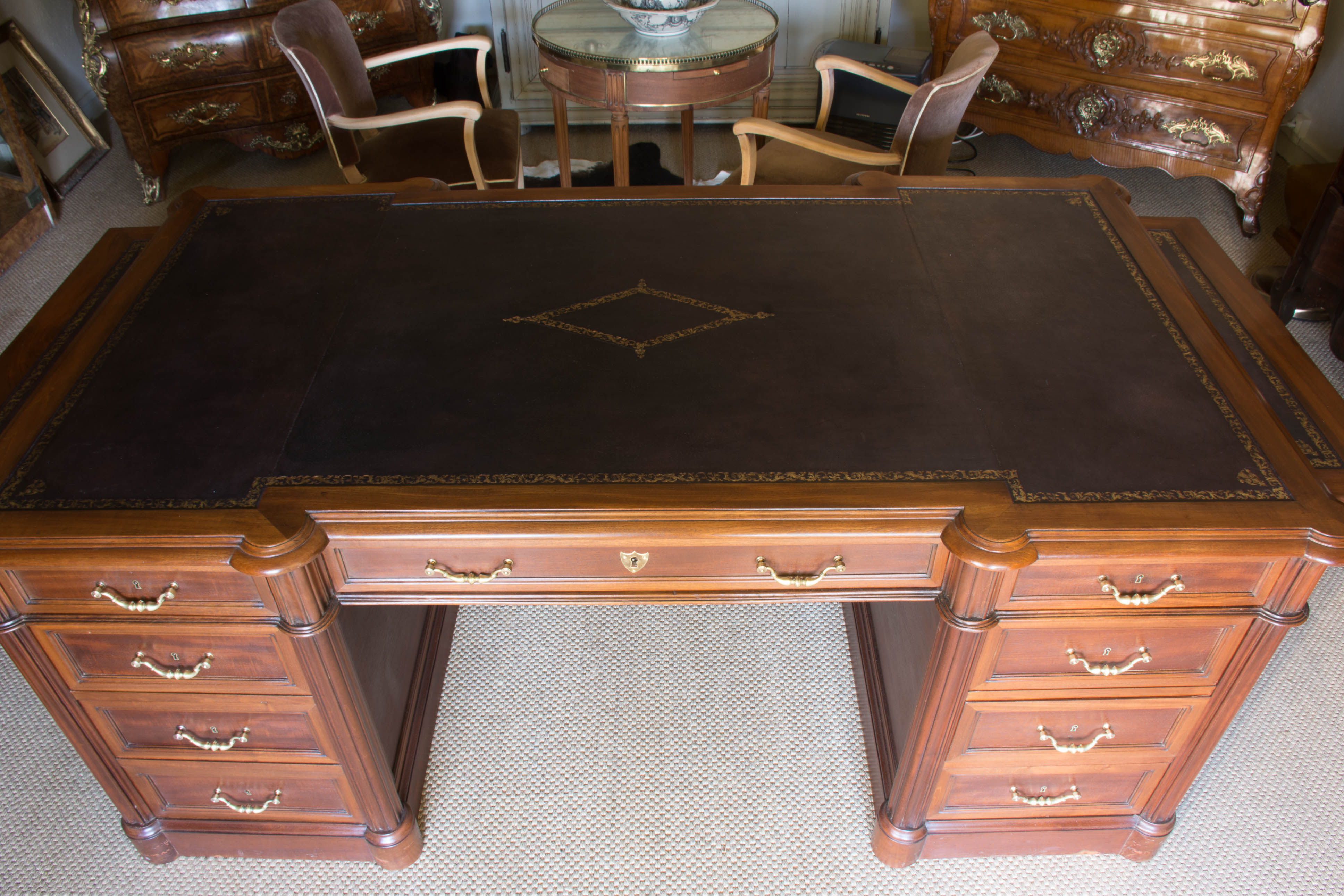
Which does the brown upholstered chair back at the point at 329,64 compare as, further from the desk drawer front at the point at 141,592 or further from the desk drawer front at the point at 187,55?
the desk drawer front at the point at 141,592

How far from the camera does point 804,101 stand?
174 inches

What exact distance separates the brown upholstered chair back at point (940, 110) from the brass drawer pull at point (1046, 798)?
1.69m

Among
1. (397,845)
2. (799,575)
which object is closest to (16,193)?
(397,845)

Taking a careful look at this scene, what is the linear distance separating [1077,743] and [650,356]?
0.97 m

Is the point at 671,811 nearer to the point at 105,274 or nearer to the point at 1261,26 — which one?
the point at 105,274

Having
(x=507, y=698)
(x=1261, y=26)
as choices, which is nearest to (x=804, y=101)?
(x=1261, y=26)

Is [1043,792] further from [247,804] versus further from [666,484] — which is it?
[247,804]

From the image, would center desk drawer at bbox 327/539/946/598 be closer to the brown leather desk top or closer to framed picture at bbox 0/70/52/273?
the brown leather desk top

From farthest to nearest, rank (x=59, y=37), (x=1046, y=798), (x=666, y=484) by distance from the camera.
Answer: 1. (x=59, y=37)
2. (x=1046, y=798)
3. (x=666, y=484)

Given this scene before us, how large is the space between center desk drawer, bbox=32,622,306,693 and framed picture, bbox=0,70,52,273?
8.80 ft

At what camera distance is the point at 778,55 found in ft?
14.2

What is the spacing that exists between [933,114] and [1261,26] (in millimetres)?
1539

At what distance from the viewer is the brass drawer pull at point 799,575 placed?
1.34 meters

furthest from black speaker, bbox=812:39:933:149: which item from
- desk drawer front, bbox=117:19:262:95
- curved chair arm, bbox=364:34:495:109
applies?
desk drawer front, bbox=117:19:262:95
